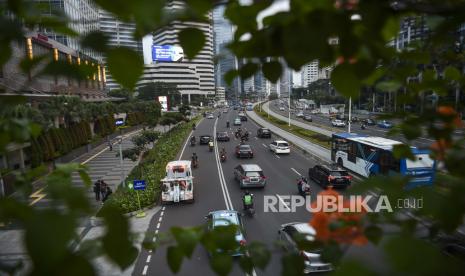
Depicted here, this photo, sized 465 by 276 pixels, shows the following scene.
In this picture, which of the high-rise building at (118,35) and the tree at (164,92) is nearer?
the high-rise building at (118,35)

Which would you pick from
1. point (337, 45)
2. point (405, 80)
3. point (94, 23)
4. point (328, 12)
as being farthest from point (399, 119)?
point (94, 23)

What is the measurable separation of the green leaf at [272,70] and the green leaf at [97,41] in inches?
22.3

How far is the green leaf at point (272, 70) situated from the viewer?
1233 mm

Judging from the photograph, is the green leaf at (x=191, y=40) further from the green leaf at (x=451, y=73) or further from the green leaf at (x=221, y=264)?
the green leaf at (x=451, y=73)

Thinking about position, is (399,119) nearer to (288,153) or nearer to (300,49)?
(300,49)

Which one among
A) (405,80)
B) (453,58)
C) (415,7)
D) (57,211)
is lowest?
(57,211)

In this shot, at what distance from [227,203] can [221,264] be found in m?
15.2

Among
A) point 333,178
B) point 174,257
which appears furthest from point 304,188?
point 174,257

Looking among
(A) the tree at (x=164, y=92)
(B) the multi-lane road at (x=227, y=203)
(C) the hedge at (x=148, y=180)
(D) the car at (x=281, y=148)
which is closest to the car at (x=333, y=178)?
(B) the multi-lane road at (x=227, y=203)

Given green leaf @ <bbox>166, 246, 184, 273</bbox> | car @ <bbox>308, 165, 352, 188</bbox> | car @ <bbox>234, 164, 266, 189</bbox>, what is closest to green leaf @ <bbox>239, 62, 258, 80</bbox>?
green leaf @ <bbox>166, 246, 184, 273</bbox>

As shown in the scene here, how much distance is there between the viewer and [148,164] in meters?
24.1

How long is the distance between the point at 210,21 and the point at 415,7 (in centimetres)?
77

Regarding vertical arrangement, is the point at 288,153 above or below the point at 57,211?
A: below

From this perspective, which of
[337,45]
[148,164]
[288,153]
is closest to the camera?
[337,45]
